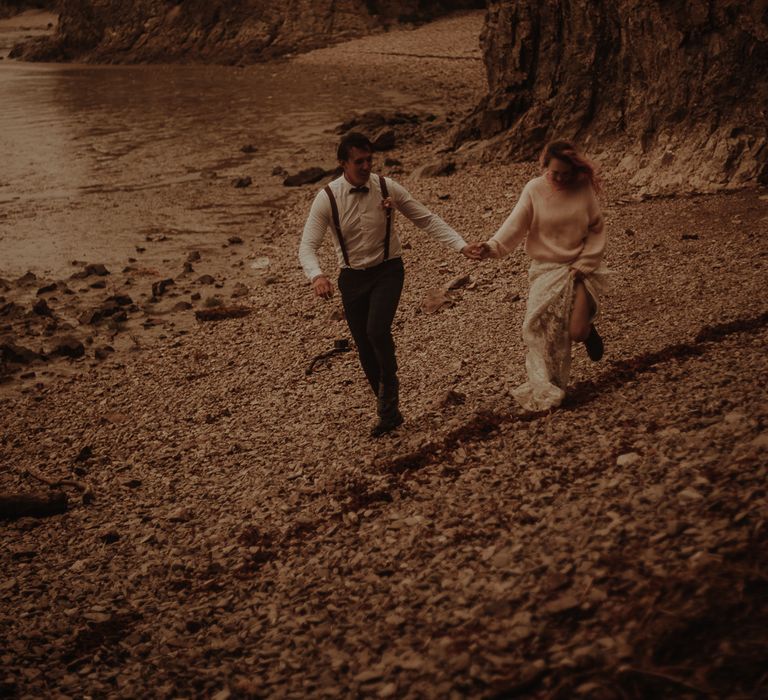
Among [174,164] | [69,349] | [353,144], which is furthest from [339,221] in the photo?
[174,164]

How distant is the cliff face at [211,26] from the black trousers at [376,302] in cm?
4570

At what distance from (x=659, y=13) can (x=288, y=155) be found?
40.8 feet

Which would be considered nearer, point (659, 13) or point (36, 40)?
point (659, 13)

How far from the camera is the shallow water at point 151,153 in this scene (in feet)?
62.3

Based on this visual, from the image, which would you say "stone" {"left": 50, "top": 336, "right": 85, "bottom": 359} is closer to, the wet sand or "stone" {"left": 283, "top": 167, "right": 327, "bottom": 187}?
the wet sand

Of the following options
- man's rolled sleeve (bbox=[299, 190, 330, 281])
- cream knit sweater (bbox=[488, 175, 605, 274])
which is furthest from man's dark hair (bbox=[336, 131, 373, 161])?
cream knit sweater (bbox=[488, 175, 605, 274])

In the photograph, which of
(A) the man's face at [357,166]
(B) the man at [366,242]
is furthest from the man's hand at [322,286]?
(A) the man's face at [357,166]

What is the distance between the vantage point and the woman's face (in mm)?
6473

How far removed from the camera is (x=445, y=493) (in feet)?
20.5

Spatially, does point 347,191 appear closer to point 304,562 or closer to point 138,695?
point 304,562

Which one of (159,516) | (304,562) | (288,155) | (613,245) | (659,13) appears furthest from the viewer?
(288,155)

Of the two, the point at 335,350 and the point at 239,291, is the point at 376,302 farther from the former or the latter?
the point at 239,291

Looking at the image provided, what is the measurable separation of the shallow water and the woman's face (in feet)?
39.8

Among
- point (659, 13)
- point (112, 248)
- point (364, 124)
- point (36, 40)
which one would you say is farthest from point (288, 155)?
point (36, 40)
